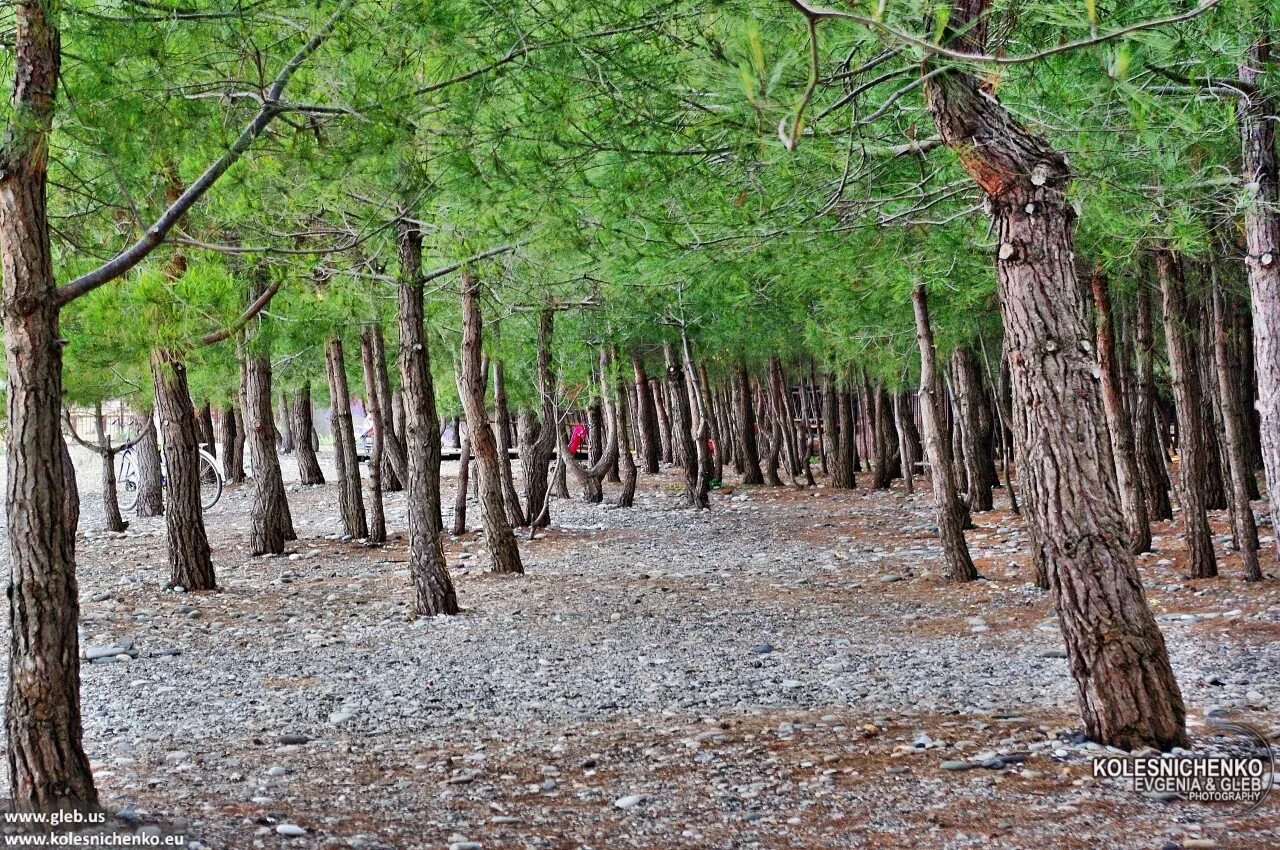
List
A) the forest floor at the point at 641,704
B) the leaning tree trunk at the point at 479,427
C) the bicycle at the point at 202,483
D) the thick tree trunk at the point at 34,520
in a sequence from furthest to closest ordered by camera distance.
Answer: the bicycle at the point at 202,483 → the leaning tree trunk at the point at 479,427 → the forest floor at the point at 641,704 → the thick tree trunk at the point at 34,520

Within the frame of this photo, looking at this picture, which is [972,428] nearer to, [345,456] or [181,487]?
[345,456]

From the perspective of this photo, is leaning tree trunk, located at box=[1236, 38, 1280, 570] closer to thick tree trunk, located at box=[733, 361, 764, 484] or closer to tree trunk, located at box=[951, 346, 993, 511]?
tree trunk, located at box=[951, 346, 993, 511]

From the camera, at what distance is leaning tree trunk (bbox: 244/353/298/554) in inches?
573

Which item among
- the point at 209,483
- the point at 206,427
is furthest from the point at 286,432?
the point at 209,483

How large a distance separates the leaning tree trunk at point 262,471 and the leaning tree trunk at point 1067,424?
1106 cm

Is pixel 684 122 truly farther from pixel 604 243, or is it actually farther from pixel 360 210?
pixel 360 210

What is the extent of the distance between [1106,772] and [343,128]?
14.2 ft

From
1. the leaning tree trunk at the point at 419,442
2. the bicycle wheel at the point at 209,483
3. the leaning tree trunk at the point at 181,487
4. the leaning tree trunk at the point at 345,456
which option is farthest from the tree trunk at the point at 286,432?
the leaning tree trunk at the point at 419,442

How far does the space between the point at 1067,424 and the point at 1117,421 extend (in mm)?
6676

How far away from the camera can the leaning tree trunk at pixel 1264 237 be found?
7.10 meters

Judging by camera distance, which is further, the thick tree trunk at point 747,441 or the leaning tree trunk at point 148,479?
the thick tree trunk at point 747,441

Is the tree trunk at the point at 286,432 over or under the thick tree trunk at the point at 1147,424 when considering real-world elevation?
over

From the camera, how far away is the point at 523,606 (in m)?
10.7

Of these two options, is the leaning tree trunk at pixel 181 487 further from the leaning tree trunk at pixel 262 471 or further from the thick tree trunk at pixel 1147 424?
the thick tree trunk at pixel 1147 424
